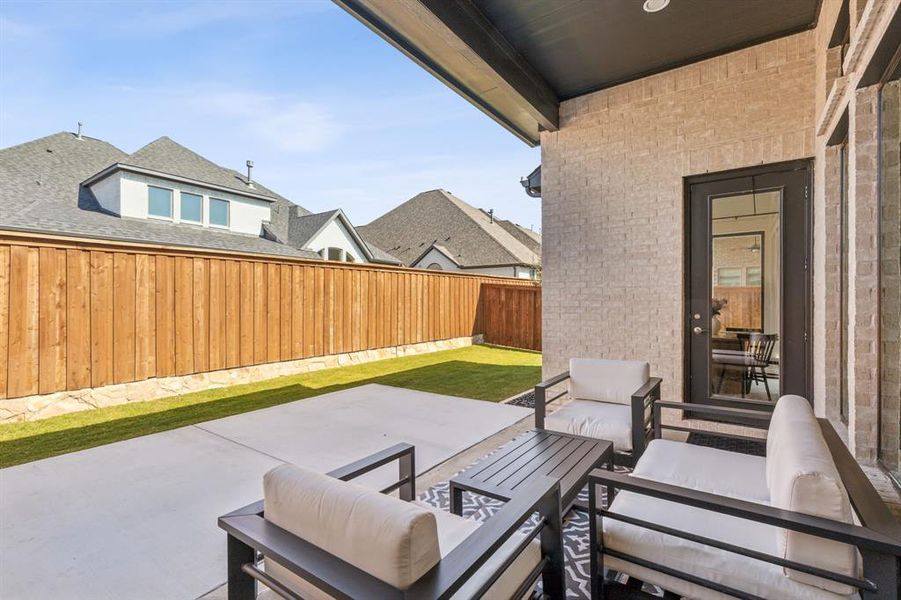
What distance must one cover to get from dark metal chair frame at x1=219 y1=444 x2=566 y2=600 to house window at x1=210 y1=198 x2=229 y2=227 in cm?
1353

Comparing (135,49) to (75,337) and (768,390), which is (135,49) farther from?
(768,390)

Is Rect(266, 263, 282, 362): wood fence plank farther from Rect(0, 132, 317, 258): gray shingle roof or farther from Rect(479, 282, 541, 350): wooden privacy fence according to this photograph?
Rect(479, 282, 541, 350): wooden privacy fence

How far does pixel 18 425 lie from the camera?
4.73 meters

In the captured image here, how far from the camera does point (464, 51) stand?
379 cm

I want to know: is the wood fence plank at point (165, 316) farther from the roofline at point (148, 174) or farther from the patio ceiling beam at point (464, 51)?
the roofline at point (148, 174)

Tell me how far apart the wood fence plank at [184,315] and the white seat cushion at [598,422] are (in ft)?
17.9

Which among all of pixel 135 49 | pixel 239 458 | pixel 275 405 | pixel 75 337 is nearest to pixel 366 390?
pixel 275 405

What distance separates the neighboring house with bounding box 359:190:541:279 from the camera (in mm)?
21047

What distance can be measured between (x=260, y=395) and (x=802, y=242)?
6.80 meters

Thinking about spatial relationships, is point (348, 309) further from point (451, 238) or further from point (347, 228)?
point (451, 238)

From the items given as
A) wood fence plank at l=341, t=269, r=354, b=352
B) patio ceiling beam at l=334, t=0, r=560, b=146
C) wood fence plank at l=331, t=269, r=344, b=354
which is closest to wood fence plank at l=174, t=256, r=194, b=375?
Answer: wood fence plank at l=331, t=269, r=344, b=354

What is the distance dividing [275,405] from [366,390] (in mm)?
1328

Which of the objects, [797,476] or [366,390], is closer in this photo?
[797,476]

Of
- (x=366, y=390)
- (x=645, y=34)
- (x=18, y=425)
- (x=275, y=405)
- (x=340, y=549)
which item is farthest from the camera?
(x=366, y=390)
